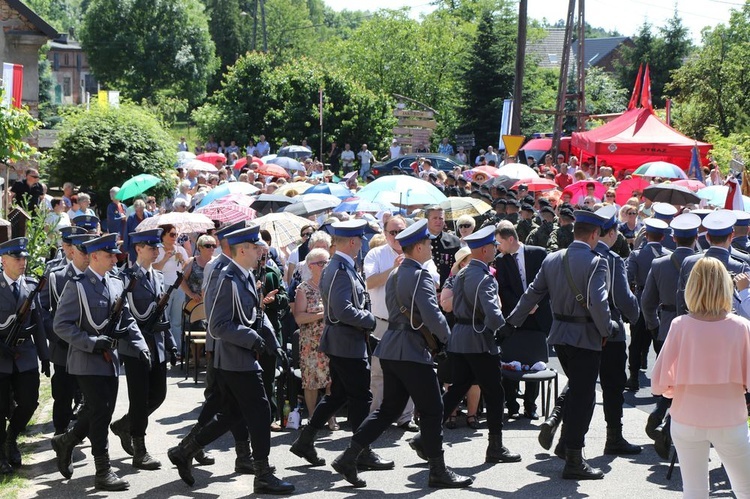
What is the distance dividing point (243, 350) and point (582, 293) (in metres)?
2.45

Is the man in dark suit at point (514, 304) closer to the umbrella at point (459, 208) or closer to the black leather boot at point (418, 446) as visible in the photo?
the black leather boot at point (418, 446)

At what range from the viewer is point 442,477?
779 centimetres

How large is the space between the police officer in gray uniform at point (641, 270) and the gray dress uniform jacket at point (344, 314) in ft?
10.4

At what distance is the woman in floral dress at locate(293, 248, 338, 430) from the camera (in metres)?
9.42

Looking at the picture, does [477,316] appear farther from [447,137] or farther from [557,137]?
[447,137]

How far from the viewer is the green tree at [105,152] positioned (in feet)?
63.8

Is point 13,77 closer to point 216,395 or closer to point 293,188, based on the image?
point 293,188

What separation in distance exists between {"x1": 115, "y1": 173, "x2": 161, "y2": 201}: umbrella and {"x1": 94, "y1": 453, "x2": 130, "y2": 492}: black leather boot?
10.7 meters

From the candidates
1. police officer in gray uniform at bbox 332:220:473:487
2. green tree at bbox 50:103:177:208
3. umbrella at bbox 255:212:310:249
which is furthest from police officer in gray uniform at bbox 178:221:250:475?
green tree at bbox 50:103:177:208

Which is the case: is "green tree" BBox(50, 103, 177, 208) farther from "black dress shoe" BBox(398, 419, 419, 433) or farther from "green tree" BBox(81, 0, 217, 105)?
"green tree" BBox(81, 0, 217, 105)

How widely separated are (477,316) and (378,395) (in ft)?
5.89

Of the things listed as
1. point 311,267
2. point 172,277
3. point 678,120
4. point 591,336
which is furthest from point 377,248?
point 678,120

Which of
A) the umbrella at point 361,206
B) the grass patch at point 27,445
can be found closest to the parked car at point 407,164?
the umbrella at point 361,206

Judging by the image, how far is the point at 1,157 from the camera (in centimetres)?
1116
